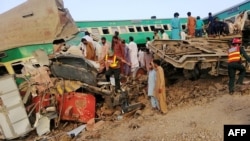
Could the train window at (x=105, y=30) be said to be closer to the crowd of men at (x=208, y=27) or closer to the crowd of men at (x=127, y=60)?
the crowd of men at (x=208, y=27)

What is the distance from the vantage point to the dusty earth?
6789mm

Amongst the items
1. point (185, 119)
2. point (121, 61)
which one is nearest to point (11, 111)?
point (121, 61)

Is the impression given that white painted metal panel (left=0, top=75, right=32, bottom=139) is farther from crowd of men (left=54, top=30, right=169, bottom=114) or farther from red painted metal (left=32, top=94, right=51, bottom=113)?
crowd of men (left=54, top=30, right=169, bottom=114)

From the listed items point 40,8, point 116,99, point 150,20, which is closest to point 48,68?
point 116,99

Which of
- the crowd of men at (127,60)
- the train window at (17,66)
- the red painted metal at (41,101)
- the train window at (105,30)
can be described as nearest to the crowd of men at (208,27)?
the crowd of men at (127,60)

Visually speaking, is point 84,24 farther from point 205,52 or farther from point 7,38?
point 205,52

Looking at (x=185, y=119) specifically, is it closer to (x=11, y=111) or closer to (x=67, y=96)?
(x=67, y=96)

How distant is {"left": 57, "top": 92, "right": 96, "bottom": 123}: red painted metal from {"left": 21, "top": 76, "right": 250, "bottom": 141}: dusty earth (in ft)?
0.88

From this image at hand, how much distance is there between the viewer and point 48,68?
429 inches

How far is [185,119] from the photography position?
7.55 meters

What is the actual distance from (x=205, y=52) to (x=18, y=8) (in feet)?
34.6

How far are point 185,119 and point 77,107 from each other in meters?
3.20

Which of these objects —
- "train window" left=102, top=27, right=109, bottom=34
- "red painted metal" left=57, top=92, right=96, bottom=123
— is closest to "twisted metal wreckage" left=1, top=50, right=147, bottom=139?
"red painted metal" left=57, top=92, right=96, bottom=123

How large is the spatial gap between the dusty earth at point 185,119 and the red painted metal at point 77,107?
0.27 m
